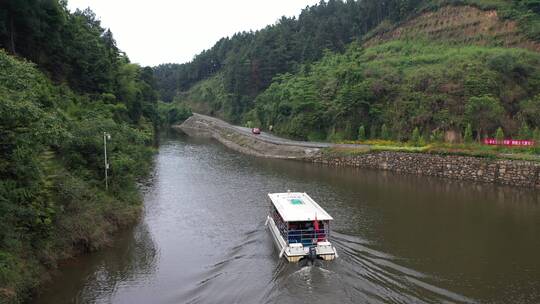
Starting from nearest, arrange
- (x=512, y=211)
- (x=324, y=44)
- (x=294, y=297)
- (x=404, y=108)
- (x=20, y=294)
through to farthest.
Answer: (x=20, y=294), (x=294, y=297), (x=512, y=211), (x=404, y=108), (x=324, y=44)

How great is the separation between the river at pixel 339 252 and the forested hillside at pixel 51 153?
6.28 feet

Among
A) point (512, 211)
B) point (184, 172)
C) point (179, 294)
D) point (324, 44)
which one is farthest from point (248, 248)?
point (324, 44)

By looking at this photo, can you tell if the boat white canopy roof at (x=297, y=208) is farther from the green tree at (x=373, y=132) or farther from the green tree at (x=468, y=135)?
the green tree at (x=373, y=132)

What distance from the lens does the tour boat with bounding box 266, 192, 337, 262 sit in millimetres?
24859

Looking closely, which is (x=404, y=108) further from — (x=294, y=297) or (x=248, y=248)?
(x=294, y=297)

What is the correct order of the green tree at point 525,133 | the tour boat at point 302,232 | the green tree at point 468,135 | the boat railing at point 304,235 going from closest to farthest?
the tour boat at point 302,232
the boat railing at point 304,235
the green tree at point 525,133
the green tree at point 468,135

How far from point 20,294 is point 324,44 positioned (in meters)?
→ 112

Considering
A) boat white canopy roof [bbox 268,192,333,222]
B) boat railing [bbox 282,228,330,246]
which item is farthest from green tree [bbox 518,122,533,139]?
boat railing [bbox 282,228,330,246]

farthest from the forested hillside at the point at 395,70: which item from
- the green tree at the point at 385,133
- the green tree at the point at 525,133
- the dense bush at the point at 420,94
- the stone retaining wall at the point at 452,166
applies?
the stone retaining wall at the point at 452,166

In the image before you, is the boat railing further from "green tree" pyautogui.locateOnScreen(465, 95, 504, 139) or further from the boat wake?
"green tree" pyautogui.locateOnScreen(465, 95, 504, 139)

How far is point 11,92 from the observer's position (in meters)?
19.6

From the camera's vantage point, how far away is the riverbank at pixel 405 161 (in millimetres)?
46875

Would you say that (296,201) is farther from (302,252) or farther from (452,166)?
(452,166)

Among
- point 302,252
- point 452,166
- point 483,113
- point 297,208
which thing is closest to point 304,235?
point 302,252
